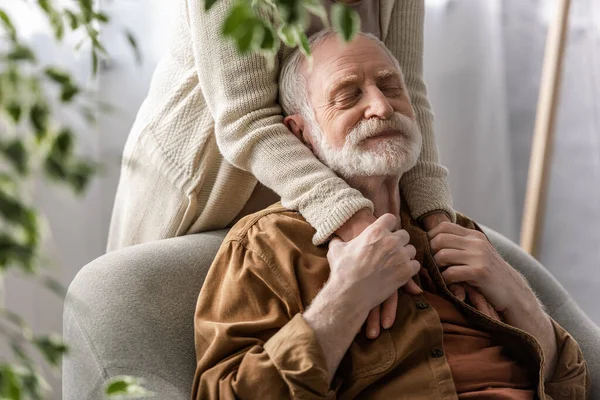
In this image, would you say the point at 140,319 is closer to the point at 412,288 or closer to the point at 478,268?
the point at 412,288

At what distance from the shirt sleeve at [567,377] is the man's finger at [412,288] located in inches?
11.8

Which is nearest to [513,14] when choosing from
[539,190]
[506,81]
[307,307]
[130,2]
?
[506,81]

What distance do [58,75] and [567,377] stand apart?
117 cm

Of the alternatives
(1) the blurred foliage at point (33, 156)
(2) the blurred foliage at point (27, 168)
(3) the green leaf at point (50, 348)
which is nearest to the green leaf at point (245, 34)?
(1) the blurred foliage at point (33, 156)

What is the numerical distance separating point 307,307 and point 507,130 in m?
1.67

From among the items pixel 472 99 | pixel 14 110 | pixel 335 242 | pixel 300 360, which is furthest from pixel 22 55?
pixel 472 99

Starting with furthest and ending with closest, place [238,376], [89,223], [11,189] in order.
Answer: [89,223] < [238,376] < [11,189]

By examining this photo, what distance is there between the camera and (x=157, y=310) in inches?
56.5

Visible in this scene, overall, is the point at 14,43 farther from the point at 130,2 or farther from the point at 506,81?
the point at 506,81

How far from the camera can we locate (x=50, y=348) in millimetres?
571

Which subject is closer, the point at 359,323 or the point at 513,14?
the point at 359,323

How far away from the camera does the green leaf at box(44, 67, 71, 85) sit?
23.4 inches

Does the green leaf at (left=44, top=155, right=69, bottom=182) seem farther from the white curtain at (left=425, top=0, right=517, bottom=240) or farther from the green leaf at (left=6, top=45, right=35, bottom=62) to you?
the white curtain at (left=425, top=0, right=517, bottom=240)

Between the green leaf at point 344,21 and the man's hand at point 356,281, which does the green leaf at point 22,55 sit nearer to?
the green leaf at point 344,21
